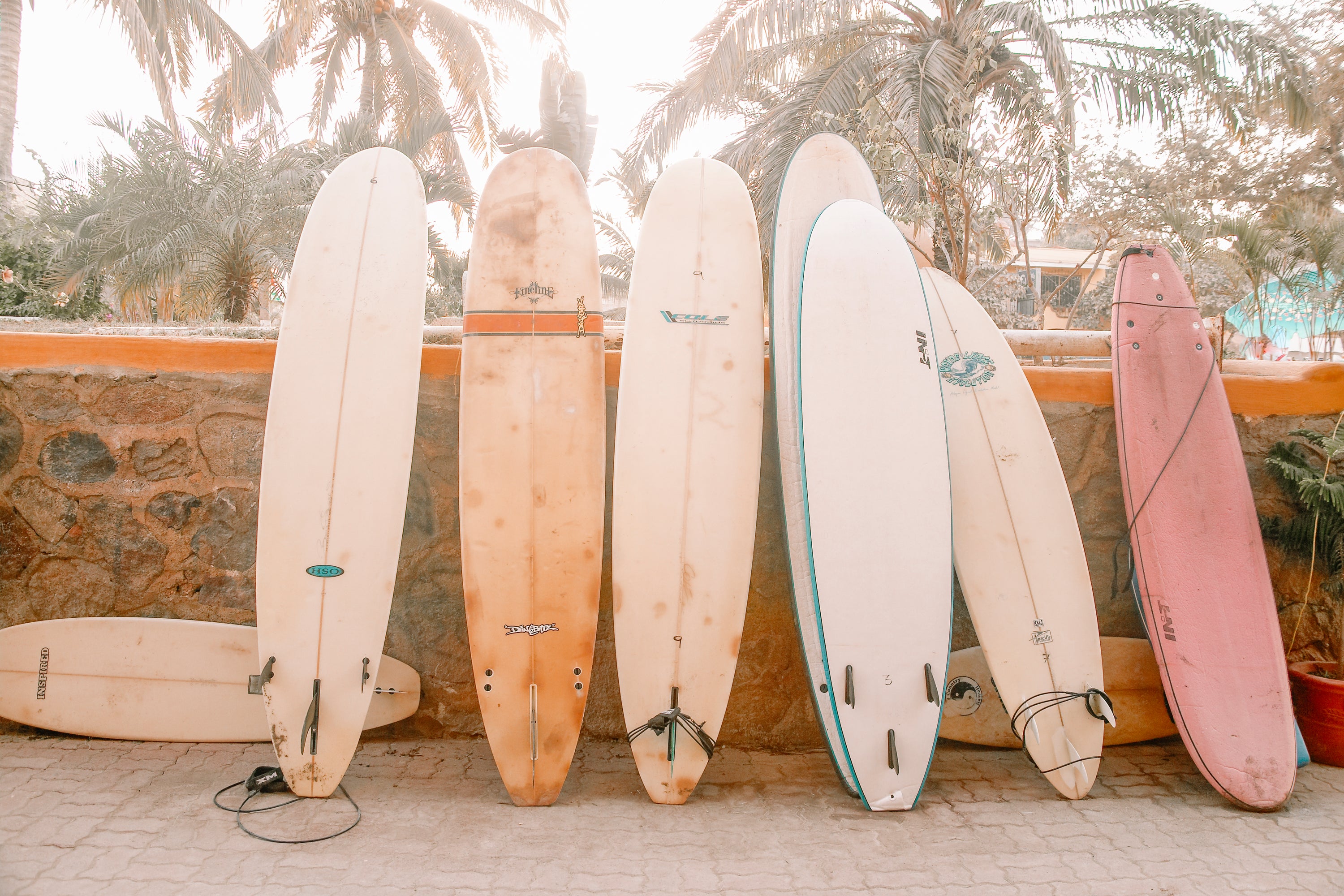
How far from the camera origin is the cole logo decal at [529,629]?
8.00 feet

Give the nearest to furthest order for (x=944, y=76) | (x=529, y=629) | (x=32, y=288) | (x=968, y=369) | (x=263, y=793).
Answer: (x=263, y=793), (x=529, y=629), (x=968, y=369), (x=944, y=76), (x=32, y=288)


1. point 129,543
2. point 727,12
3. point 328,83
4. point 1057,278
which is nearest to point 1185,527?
point 129,543

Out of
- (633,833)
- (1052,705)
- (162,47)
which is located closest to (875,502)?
(1052,705)

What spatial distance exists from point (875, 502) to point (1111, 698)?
113 centimetres

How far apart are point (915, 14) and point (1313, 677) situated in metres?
6.30

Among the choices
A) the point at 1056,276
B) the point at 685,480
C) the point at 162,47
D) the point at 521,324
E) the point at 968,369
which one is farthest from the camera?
the point at 1056,276

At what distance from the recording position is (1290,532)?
2.79 meters

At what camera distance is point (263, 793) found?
232 centimetres

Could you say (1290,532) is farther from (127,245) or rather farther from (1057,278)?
(1057,278)

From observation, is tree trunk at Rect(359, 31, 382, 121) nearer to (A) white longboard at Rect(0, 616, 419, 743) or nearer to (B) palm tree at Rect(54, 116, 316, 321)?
(B) palm tree at Rect(54, 116, 316, 321)

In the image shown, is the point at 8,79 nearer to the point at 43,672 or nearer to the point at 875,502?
the point at 43,672

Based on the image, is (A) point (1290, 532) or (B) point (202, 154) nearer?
(A) point (1290, 532)

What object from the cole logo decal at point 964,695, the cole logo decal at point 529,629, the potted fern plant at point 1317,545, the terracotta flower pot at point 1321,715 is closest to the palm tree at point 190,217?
the cole logo decal at point 529,629

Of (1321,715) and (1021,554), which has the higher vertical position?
(1021,554)
